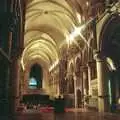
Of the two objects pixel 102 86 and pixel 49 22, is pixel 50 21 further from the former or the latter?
pixel 102 86

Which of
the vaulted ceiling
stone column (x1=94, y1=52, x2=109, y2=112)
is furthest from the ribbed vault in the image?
stone column (x1=94, y1=52, x2=109, y2=112)

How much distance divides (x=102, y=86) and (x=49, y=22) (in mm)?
17006

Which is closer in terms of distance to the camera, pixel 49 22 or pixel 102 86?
pixel 102 86

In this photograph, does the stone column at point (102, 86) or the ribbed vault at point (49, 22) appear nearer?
the stone column at point (102, 86)

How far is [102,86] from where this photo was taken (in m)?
19.0

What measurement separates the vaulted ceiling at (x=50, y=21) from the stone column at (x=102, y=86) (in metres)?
7.97

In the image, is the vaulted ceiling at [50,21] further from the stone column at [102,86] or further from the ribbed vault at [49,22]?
the stone column at [102,86]

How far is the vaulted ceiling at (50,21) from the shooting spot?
27.5 metres

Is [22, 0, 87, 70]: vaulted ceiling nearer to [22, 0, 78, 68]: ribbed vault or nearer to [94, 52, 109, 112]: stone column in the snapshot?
[22, 0, 78, 68]: ribbed vault

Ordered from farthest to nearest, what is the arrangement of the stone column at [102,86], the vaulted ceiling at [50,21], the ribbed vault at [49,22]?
the ribbed vault at [49,22]
the vaulted ceiling at [50,21]
the stone column at [102,86]

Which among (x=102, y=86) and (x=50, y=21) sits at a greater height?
(x=50, y=21)

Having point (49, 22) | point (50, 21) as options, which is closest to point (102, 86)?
point (50, 21)

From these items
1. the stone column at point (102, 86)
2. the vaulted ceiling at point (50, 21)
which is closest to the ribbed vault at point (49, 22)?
the vaulted ceiling at point (50, 21)

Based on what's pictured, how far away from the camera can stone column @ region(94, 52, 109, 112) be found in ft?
61.3
